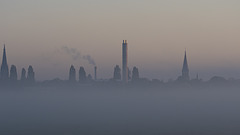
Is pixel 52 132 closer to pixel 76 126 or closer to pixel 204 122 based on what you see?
pixel 76 126

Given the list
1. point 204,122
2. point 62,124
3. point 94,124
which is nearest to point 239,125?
point 204,122

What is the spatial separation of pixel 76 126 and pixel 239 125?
144ft

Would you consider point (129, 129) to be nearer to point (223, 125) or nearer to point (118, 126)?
point (118, 126)

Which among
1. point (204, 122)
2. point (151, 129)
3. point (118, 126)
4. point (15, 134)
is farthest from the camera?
point (204, 122)

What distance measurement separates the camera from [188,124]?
12812 cm

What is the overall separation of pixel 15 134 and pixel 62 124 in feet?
81.0

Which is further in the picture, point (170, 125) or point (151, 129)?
point (170, 125)

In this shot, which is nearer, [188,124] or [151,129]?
[151,129]

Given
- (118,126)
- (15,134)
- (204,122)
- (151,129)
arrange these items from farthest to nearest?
1. (204,122)
2. (118,126)
3. (151,129)
4. (15,134)

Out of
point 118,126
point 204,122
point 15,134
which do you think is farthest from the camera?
point 204,122

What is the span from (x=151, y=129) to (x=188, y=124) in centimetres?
1773

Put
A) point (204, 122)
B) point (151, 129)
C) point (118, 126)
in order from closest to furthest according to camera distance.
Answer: point (151, 129) → point (118, 126) → point (204, 122)

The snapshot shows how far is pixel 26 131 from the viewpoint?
110125 millimetres

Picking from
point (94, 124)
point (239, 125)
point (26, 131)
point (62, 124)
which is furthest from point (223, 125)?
point (26, 131)
